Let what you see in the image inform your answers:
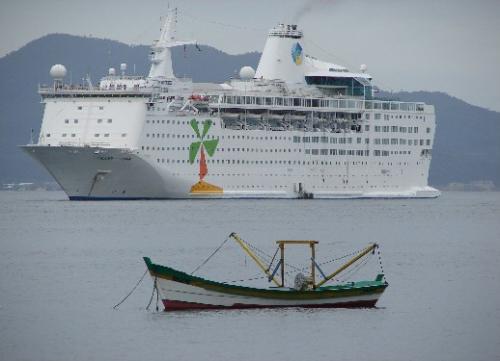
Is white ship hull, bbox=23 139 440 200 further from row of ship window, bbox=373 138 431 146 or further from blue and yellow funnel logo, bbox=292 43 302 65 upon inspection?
blue and yellow funnel logo, bbox=292 43 302 65

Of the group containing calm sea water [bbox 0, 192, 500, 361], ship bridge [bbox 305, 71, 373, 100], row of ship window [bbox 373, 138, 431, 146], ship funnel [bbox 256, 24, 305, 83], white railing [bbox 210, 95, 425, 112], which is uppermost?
ship funnel [bbox 256, 24, 305, 83]

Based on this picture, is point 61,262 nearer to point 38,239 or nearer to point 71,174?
point 38,239

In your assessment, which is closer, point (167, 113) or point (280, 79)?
point (167, 113)

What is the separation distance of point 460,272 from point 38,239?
24.1 meters

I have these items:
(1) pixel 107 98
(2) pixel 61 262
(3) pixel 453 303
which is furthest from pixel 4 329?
(1) pixel 107 98

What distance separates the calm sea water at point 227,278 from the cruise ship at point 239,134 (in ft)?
21.2

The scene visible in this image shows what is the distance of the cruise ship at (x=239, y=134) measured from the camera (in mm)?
94500

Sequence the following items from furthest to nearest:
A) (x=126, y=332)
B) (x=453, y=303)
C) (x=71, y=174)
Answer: (x=71, y=174)
(x=453, y=303)
(x=126, y=332)

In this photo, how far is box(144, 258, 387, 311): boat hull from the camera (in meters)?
41.5

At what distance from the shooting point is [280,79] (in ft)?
359

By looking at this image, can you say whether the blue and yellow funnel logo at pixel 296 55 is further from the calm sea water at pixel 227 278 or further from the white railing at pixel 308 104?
the calm sea water at pixel 227 278

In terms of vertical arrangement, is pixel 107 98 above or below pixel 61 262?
above

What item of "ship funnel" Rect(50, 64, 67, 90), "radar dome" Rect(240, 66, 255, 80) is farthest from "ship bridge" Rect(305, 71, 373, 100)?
"ship funnel" Rect(50, 64, 67, 90)

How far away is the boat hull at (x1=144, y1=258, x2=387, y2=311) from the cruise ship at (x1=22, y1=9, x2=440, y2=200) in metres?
50.1
